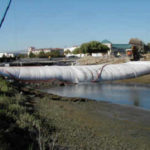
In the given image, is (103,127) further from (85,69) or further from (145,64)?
(145,64)

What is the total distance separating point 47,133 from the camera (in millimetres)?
6816

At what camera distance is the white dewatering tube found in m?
26.0

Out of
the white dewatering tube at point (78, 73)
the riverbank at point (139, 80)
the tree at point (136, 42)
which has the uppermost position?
the tree at point (136, 42)

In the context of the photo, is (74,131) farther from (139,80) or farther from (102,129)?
(139,80)

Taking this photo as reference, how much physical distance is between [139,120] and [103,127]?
7.15 ft

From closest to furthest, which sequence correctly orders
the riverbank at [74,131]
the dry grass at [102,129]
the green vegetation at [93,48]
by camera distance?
the riverbank at [74,131] < the dry grass at [102,129] < the green vegetation at [93,48]

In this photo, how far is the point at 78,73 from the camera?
27.5m

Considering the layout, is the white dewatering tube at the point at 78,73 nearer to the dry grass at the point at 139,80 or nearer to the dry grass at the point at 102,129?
the dry grass at the point at 139,80

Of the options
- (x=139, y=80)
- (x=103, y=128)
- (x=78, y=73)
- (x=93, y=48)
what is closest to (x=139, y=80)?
(x=139, y=80)

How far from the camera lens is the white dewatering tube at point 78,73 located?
2602 cm

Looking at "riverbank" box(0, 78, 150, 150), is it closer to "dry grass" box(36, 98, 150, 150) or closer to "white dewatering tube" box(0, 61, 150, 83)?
"dry grass" box(36, 98, 150, 150)

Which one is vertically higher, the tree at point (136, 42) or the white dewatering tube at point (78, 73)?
the tree at point (136, 42)

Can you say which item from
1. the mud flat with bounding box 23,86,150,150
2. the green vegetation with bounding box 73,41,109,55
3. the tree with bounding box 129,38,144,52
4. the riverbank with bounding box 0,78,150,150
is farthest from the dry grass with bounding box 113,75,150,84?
the green vegetation with bounding box 73,41,109,55

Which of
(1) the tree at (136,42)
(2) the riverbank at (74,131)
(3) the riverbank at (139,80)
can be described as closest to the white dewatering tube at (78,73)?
(3) the riverbank at (139,80)
